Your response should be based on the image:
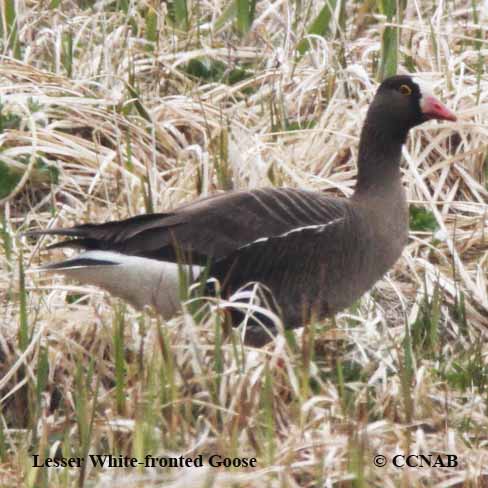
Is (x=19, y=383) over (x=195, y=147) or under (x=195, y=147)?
under

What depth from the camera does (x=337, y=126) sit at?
7.04 metres

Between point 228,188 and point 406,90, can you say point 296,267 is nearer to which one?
point 228,188

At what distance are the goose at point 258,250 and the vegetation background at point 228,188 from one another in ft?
0.43

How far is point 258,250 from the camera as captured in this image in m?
5.71

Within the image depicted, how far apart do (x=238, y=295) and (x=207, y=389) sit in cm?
75

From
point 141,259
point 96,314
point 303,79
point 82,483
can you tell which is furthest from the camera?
point 303,79

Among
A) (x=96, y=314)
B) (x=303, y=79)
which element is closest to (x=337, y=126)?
(x=303, y=79)

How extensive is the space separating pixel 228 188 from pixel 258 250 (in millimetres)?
818

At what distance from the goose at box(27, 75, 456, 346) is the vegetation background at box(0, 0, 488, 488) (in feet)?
0.43

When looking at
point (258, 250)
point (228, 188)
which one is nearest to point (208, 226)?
point (258, 250)

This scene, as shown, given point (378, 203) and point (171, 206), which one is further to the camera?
point (171, 206)

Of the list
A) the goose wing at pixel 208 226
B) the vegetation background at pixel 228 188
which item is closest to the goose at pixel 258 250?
the goose wing at pixel 208 226

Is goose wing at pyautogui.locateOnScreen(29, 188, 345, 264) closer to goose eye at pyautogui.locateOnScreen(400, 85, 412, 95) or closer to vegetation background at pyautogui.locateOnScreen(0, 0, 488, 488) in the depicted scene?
vegetation background at pyautogui.locateOnScreen(0, 0, 488, 488)

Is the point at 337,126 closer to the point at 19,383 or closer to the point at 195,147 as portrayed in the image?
the point at 195,147
